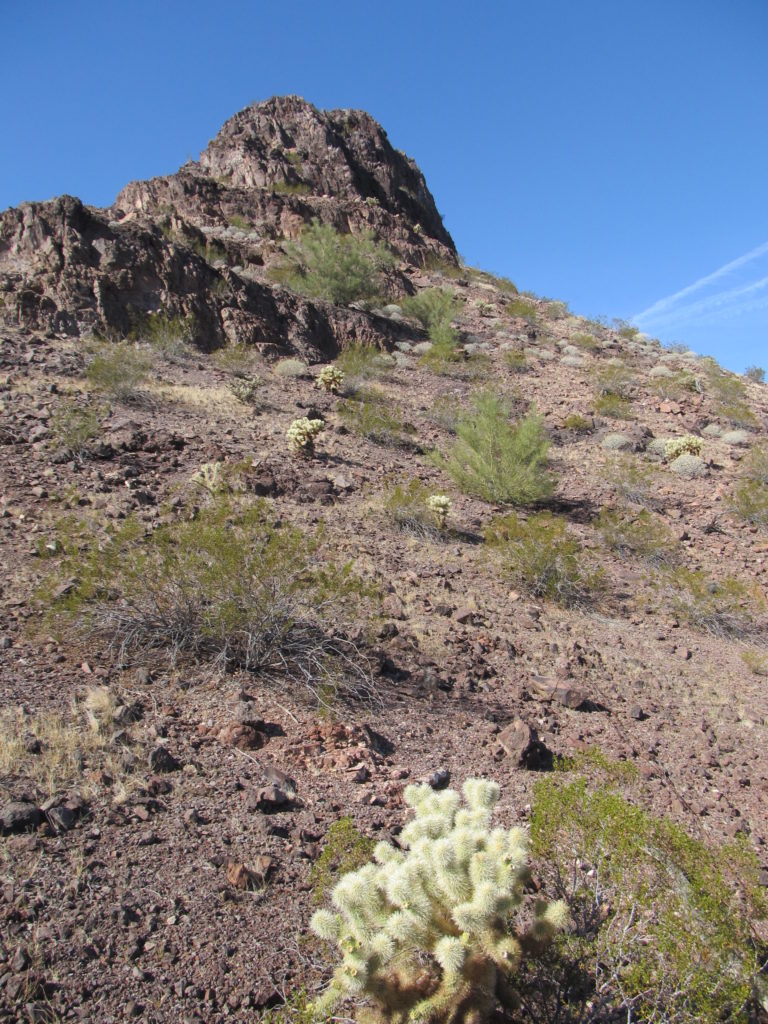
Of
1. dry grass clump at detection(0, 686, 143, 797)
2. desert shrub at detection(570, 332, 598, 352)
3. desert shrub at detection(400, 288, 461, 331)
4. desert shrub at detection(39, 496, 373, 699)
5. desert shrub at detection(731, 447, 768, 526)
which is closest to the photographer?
dry grass clump at detection(0, 686, 143, 797)

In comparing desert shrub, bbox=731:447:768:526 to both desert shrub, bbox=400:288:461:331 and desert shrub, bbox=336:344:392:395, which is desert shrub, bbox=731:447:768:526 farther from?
desert shrub, bbox=400:288:461:331

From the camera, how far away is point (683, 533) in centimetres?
852

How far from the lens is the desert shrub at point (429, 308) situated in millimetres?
18203

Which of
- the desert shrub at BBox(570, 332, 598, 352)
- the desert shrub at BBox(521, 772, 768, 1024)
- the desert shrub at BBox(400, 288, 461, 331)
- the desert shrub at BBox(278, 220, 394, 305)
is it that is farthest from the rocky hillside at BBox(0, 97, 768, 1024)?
the desert shrub at BBox(400, 288, 461, 331)

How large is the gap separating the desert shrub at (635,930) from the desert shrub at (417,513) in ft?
15.8

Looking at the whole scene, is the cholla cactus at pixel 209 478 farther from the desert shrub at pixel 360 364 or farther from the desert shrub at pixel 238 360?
the desert shrub at pixel 360 364

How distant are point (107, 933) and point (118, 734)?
1.20 metres

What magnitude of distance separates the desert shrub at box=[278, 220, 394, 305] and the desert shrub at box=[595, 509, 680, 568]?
12.2 metres

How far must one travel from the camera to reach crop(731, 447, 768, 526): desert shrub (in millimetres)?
8750

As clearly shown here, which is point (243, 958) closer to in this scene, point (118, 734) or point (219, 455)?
point (118, 734)

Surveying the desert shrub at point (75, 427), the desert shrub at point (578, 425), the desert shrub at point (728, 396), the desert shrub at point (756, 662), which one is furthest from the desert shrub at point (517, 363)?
the desert shrub at point (756, 662)

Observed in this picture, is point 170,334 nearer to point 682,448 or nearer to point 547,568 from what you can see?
point 547,568

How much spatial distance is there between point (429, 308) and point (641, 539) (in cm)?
1292

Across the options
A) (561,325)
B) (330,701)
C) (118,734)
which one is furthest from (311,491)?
(561,325)
